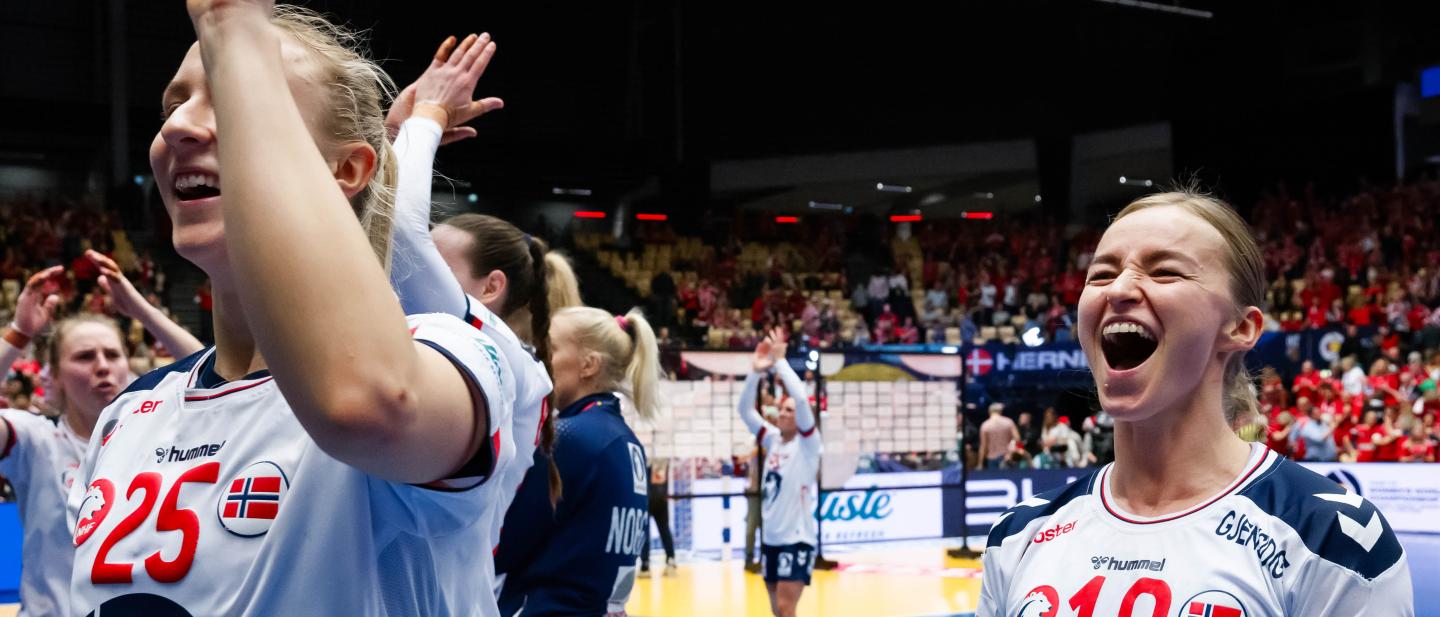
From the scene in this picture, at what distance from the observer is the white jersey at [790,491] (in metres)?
9.67

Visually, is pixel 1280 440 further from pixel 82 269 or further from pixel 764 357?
pixel 82 269

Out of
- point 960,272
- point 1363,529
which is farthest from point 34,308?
point 960,272

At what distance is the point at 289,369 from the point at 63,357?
4.05 metres

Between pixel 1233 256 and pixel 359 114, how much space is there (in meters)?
1.48

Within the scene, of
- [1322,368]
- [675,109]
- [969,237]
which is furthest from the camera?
[969,237]

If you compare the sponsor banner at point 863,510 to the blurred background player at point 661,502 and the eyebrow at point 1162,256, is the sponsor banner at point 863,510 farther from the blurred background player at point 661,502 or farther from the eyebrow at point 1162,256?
the eyebrow at point 1162,256

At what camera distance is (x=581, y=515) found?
11.1ft

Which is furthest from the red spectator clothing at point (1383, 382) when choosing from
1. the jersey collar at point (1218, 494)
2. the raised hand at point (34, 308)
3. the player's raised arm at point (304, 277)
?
the player's raised arm at point (304, 277)

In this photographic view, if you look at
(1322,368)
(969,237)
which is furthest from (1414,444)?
(969,237)

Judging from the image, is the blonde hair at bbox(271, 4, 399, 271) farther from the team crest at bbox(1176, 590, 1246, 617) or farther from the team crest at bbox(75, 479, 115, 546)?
the team crest at bbox(1176, 590, 1246, 617)

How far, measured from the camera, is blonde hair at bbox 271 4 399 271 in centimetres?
135

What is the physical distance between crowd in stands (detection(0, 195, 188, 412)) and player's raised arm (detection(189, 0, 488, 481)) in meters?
16.2

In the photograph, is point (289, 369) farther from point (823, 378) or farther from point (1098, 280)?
point (823, 378)

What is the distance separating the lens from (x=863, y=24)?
1035 inches
